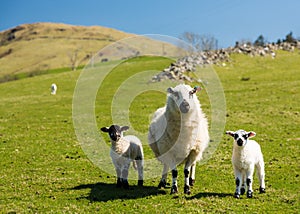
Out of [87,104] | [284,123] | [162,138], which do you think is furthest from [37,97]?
[162,138]

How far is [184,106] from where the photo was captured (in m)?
11.7

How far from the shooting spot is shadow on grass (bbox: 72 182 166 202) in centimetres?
1220

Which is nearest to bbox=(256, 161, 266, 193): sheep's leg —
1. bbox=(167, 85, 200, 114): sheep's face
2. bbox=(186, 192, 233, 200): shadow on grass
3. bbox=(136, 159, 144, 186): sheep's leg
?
bbox=(186, 192, 233, 200): shadow on grass

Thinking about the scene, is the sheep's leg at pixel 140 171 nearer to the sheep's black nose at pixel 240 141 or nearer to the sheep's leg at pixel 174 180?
the sheep's leg at pixel 174 180

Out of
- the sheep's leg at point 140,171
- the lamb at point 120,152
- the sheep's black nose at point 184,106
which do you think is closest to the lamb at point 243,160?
the sheep's black nose at point 184,106

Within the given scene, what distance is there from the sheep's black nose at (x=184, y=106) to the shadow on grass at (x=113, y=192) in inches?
118

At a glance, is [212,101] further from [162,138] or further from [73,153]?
[162,138]

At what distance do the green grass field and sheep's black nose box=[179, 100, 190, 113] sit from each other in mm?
2777

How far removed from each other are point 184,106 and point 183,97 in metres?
0.29

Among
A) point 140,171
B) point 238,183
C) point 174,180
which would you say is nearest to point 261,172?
Answer: point 238,183

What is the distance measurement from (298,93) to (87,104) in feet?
79.8

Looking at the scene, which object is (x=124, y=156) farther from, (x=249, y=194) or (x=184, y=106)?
(x=249, y=194)

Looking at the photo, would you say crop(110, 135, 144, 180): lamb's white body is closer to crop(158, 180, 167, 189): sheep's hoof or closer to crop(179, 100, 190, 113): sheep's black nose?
crop(158, 180, 167, 189): sheep's hoof

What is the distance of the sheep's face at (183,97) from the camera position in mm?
11641
